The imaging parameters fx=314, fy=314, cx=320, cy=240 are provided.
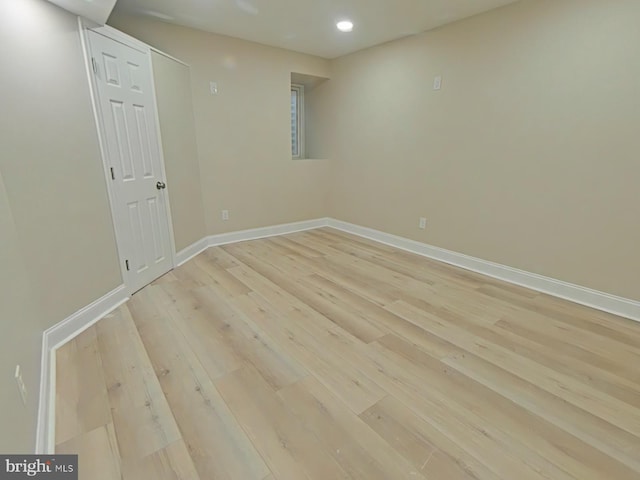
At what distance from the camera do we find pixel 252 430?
1434mm

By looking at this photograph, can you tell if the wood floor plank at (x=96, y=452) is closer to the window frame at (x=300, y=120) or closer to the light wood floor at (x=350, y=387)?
the light wood floor at (x=350, y=387)

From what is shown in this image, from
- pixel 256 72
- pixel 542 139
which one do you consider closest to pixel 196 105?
pixel 256 72

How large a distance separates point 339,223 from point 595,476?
402 cm

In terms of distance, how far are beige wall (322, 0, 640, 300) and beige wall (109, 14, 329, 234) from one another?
44.3 inches

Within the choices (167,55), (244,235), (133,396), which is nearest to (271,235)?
(244,235)

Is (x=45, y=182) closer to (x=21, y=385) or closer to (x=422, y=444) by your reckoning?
(x=21, y=385)

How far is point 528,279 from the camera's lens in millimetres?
2969

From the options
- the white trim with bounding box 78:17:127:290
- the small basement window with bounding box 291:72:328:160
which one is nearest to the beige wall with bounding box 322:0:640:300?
the small basement window with bounding box 291:72:328:160

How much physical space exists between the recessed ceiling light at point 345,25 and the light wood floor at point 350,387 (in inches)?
103

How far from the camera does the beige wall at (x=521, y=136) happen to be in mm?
2363

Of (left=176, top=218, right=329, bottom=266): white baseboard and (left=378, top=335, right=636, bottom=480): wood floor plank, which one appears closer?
(left=378, top=335, right=636, bottom=480): wood floor plank
